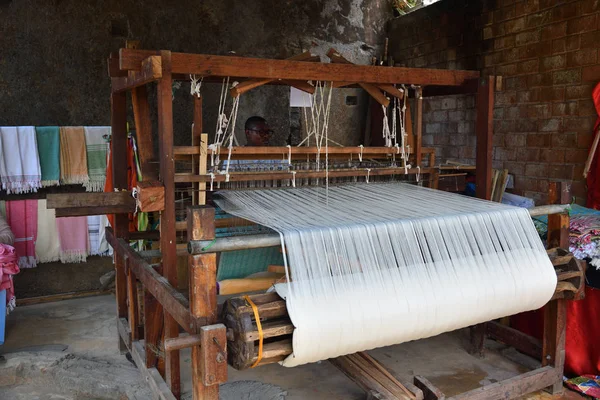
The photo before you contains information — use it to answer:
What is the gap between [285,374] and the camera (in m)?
3.15

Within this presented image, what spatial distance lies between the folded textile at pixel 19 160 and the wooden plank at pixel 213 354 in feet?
10.0

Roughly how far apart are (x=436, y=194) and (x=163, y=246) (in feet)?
4.90

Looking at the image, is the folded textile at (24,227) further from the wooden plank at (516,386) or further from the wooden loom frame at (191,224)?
the wooden plank at (516,386)

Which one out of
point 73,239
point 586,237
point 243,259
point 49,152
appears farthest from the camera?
point 73,239

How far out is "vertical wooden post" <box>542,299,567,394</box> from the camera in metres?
2.86

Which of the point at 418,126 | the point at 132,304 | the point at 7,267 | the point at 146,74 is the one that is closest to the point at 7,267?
the point at 7,267

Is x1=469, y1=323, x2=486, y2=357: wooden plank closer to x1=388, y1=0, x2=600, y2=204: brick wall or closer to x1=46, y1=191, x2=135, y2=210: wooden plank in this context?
x1=388, y1=0, x2=600, y2=204: brick wall

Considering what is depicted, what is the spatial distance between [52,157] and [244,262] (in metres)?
2.33

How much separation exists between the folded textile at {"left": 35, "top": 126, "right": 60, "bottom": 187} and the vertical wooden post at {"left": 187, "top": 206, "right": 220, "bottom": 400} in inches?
115

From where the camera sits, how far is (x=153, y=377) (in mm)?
2615

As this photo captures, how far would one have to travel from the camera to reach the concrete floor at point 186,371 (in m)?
2.99

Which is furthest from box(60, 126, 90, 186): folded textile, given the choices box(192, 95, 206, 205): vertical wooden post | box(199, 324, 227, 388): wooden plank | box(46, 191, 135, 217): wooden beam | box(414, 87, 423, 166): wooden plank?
box(199, 324, 227, 388): wooden plank

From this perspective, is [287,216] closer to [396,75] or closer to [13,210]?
[396,75]

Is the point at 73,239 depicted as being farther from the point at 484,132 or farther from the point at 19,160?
the point at 484,132
